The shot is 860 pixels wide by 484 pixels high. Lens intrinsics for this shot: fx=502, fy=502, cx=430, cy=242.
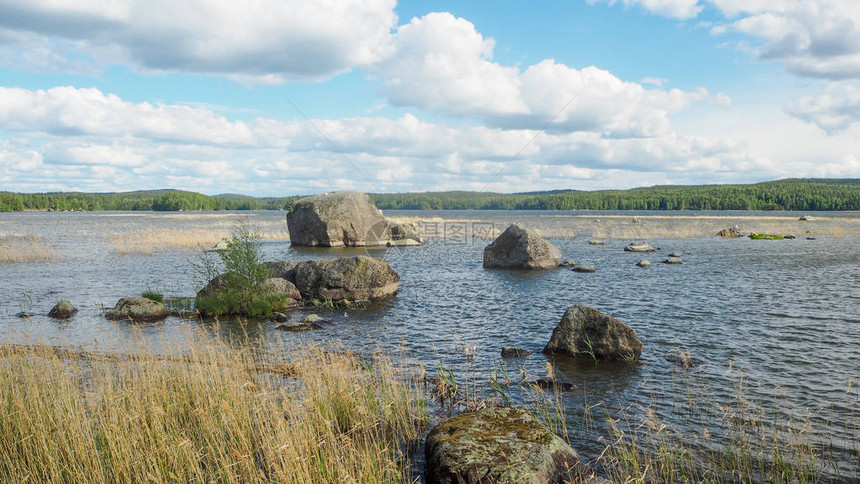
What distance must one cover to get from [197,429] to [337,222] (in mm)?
38996

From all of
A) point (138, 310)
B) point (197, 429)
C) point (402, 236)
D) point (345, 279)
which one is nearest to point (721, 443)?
point (197, 429)

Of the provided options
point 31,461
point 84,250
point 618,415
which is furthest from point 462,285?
point 84,250

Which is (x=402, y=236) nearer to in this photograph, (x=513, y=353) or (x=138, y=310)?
(x=138, y=310)

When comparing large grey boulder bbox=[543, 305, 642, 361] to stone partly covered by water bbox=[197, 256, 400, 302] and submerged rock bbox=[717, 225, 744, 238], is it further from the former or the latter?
submerged rock bbox=[717, 225, 744, 238]

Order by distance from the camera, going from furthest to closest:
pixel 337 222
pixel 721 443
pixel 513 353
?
1. pixel 337 222
2. pixel 513 353
3. pixel 721 443

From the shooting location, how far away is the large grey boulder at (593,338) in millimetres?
13875

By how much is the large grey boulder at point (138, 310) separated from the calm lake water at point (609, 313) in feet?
2.38

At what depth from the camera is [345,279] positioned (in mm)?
22844

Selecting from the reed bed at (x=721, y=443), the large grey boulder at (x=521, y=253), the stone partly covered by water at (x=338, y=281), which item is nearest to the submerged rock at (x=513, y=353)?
the reed bed at (x=721, y=443)

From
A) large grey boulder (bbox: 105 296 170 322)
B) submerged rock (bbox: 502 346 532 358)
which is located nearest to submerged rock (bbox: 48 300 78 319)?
large grey boulder (bbox: 105 296 170 322)

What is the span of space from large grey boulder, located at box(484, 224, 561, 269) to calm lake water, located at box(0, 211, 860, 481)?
142 centimetres

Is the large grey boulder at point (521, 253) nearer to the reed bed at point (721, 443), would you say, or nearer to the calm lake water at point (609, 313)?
the calm lake water at point (609, 313)

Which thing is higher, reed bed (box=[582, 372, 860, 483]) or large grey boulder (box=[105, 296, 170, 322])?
large grey boulder (box=[105, 296, 170, 322])

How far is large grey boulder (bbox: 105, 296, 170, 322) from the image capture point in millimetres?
19125
